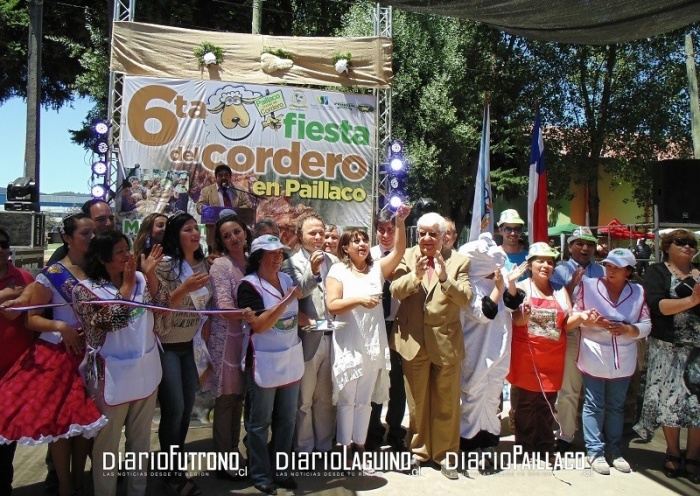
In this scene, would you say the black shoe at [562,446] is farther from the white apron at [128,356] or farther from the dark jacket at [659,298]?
the white apron at [128,356]

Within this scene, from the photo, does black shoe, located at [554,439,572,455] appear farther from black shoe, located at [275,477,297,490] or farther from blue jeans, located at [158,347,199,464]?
blue jeans, located at [158,347,199,464]

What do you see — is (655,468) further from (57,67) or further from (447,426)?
(57,67)

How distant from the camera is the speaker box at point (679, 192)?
19.5 feet

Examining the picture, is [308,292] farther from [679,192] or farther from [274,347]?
[679,192]

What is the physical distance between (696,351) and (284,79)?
678 centimetres

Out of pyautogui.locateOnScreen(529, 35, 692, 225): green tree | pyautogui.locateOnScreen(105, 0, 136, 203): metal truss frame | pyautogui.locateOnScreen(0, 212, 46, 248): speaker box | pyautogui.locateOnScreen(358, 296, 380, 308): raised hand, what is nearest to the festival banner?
pyautogui.locateOnScreen(105, 0, 136, 203): metal truss frame

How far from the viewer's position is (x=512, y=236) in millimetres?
4953

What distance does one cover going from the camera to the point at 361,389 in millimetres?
4074

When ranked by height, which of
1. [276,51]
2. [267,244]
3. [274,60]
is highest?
[276,51]

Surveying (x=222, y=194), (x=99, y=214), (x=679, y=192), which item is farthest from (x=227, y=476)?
(x=679, y=192)

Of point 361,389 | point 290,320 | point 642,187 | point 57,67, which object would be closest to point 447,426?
point 361,389

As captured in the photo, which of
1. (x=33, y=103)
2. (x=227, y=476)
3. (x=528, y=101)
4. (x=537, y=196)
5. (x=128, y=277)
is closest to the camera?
(x=128, y=277)

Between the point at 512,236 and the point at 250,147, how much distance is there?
5201 mm

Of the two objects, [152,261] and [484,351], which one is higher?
[152,261]
